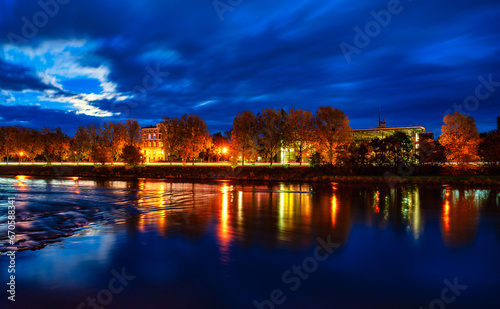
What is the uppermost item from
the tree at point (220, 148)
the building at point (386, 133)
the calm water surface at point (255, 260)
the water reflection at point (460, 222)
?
the building at point (386, 133)

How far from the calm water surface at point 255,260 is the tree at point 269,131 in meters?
48.3

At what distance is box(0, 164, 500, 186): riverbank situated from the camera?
46.2 m

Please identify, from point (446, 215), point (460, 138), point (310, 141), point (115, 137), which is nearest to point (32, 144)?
point (115, 137)

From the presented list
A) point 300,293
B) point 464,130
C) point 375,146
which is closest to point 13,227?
point 300,293

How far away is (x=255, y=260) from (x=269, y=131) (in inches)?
2289

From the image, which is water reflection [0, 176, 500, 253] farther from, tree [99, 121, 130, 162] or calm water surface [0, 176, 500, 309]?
tree [99, 121, 130, 162]

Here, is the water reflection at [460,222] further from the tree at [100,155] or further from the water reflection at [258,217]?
the tree at [100,155]

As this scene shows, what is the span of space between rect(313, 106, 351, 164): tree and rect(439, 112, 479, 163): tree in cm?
1900

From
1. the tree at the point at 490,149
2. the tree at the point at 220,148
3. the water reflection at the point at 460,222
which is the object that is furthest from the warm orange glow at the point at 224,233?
the tree at the point at 220,148

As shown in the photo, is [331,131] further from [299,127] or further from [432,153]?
[432,153]

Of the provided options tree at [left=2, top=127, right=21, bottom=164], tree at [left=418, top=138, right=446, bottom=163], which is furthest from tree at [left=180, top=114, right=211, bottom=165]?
tree at [left=2, top=127, right=21, bottom=164]

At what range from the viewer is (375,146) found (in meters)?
57.4

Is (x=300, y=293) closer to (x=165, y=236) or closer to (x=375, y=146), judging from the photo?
(x=165, y=236)

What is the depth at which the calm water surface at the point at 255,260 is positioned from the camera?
8.14m
